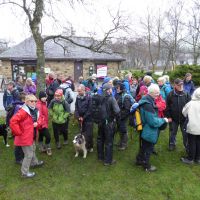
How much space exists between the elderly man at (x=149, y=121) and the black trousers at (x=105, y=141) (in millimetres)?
755

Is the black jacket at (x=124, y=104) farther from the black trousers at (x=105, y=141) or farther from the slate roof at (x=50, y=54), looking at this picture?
the slate roof at (x=50, y=54)

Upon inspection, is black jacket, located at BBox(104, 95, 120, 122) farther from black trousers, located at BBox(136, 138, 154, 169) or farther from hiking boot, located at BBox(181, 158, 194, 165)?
hiking boot, located at BBox(181, 158, 194, 165)

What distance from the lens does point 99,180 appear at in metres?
5.00

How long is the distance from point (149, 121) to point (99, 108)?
3.92ft

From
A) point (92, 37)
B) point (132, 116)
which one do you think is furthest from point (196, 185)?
point (92, 37)

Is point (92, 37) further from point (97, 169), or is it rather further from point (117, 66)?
point (117, 66)

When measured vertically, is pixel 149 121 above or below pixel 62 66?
below

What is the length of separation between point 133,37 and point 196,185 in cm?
734

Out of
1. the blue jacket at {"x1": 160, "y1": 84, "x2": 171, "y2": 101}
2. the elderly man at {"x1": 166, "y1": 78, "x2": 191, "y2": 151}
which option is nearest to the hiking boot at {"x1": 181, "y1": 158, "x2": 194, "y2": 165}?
the elderly man at {"x1": 166, "y1": 78, "x2": 191, "y2": 151}

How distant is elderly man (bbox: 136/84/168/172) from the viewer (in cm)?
477

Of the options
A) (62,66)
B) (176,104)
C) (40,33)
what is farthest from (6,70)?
(176,104)

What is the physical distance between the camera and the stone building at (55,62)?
23392mm

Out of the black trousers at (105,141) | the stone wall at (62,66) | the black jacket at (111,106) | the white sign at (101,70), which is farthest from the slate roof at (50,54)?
the black jacket at (111,106)

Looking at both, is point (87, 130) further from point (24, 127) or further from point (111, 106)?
point (24, 127)
